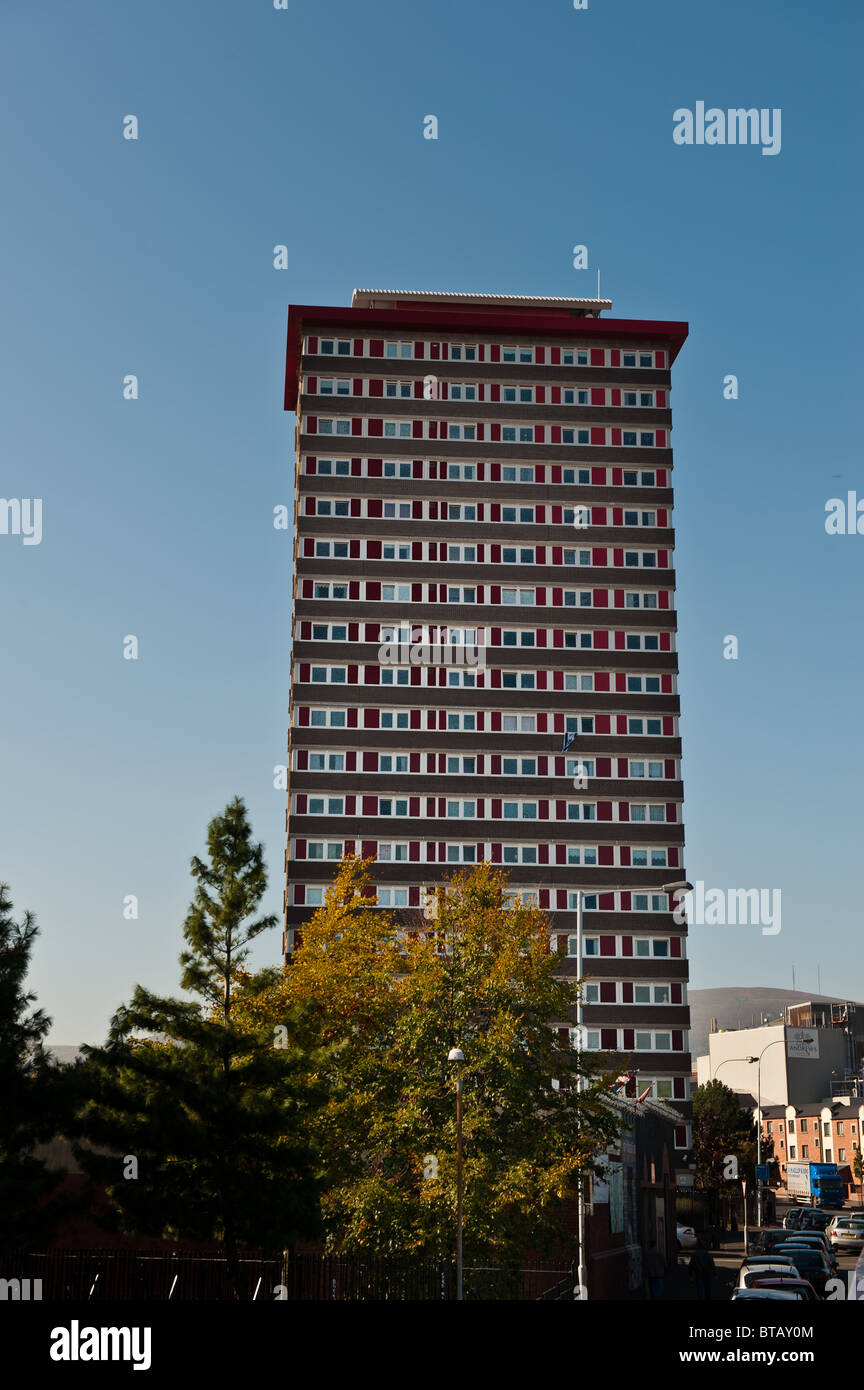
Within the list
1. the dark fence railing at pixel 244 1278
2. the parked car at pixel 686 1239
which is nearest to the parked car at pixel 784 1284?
the dark fence railing at pixel 244 1278

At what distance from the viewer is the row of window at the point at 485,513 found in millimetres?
106938

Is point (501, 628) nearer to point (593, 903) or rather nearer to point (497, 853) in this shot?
point (497, 853)

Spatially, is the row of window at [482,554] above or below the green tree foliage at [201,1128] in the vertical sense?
above

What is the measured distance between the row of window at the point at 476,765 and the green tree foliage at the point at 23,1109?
207 ft

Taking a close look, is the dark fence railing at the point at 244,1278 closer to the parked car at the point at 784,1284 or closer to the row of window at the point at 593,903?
the parked car at the point at 784,1284

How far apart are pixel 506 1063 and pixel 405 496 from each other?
76.9 m

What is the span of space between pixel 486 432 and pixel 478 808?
29605 millimetres

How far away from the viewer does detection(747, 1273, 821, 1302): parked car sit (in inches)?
1191

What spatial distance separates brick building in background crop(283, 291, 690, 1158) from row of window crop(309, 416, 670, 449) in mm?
179

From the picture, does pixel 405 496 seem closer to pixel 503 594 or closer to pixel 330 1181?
pixel 503 594

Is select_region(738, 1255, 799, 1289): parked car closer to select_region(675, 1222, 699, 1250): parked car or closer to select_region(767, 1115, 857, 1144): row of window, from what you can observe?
select_region(675, 1222, 699, 1250): parked car

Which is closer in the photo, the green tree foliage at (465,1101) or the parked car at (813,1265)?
the green tree foliage at (465,1101)
